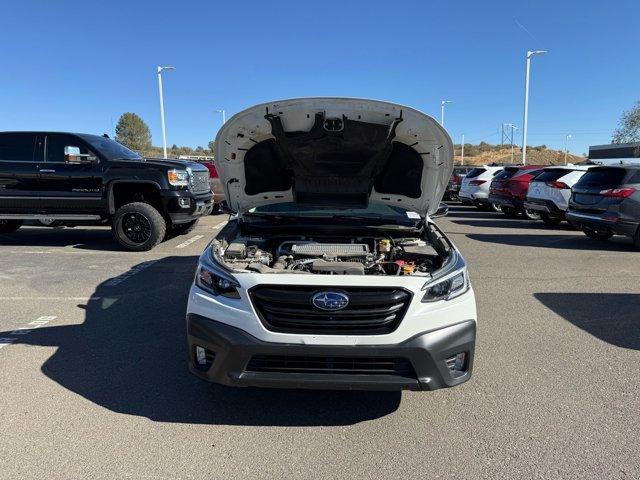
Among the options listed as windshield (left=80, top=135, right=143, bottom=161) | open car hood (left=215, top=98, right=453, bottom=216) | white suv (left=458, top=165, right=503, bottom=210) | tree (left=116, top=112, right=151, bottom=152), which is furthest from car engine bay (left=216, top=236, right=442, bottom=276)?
tree (left=116, top=112, right=151, bottom=152)

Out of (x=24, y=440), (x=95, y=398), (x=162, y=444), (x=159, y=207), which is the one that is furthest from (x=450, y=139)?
(x=159, y=207)

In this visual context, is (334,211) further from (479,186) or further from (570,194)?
(479,186)

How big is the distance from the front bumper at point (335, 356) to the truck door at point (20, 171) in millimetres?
7490

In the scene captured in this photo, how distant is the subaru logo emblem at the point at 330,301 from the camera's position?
2.81 meters

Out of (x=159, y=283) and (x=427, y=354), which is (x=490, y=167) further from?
(x=427, y=354)

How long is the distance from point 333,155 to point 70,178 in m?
6.38

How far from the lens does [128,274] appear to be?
22.5ft

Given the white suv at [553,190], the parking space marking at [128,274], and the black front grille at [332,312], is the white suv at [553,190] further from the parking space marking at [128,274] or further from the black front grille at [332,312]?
the black front grille at [332,312]

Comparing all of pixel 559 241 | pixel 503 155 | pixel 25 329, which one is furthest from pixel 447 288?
pixel 503 155

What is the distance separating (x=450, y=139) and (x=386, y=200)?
991mm

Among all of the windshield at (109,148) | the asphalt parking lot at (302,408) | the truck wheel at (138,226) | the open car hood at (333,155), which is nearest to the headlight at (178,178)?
the truck wheel at (138,226)

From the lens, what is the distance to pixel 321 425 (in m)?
3.02

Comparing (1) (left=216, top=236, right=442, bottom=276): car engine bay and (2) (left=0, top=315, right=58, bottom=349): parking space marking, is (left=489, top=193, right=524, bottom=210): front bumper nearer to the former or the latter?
(1) (left=216, top=236, right=442, bottom=276): car engine bay

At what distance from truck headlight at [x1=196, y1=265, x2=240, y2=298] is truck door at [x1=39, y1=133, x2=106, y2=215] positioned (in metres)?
6.27
